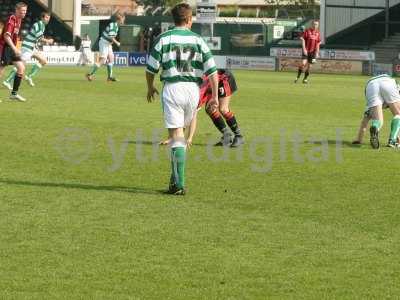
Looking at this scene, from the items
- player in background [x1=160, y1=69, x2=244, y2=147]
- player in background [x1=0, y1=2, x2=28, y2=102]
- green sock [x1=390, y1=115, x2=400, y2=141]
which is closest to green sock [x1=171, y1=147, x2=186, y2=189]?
player in background [x1=160, y1=69, x2=244, y2=147]

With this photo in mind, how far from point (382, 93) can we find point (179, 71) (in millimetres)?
6458

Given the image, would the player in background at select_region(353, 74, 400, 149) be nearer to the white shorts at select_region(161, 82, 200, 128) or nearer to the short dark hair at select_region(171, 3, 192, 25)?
the white shorts at select_region(161, 82, 200, 128)

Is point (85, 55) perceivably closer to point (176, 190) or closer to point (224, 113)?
point (224, 113)

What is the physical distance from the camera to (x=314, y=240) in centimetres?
986

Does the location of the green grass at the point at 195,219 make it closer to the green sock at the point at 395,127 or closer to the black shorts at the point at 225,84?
the green sock at the point at 395,127

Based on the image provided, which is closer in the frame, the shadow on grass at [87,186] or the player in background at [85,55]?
the shadow on grass at [87,186]

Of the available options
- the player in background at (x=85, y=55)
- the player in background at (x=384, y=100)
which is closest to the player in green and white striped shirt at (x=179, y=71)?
the player in background at (x=384, y=100)

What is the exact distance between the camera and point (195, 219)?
10820mm

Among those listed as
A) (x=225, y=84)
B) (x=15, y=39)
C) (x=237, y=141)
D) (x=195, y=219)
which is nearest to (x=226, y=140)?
(x=237, y=141)

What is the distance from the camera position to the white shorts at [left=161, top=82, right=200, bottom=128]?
12.5 meters

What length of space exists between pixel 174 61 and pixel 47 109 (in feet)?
39.5

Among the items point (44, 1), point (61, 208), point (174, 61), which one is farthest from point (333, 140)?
point (44, 1)

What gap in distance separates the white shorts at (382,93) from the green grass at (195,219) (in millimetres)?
856

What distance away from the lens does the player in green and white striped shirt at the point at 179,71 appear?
40.6 ft
